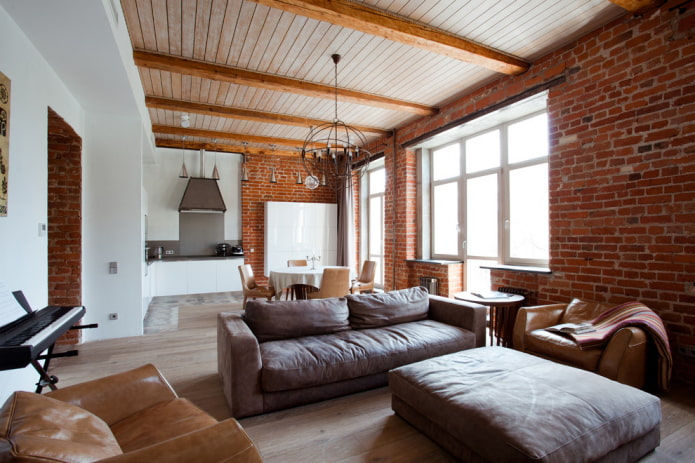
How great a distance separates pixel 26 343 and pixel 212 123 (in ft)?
16.8

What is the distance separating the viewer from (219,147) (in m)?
7.44

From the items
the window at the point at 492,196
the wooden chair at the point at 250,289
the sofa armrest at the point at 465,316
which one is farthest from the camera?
the wooden chair at the point at 250,289

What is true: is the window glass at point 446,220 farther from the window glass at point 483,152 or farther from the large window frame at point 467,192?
the window glass at point 483,152

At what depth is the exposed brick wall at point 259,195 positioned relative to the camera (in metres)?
7.83

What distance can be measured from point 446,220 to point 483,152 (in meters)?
1.20

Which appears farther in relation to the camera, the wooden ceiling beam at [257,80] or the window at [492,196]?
the window at [492,196]

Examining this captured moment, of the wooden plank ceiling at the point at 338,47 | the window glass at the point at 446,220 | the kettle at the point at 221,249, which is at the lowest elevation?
the kettle at the point at 221,249

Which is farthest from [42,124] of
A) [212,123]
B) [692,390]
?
[692,390]

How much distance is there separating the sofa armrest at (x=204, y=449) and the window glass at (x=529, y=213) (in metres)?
3.98

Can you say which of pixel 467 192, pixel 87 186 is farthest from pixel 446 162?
pixel 87 186

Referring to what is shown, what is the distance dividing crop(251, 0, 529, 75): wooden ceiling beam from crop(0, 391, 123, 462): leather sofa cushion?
2769 mm

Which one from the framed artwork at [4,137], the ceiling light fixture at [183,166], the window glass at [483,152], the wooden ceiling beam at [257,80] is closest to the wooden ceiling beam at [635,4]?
the window glass at [483,152]

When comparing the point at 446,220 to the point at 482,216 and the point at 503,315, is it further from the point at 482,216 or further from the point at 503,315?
the point at 503,315

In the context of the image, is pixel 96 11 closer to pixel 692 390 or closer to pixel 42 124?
pixel 42 124
